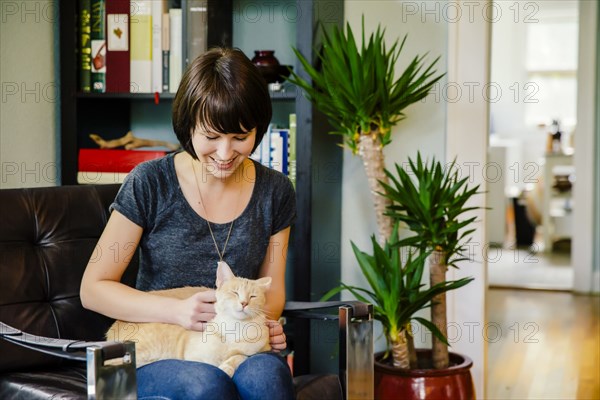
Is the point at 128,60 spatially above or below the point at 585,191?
above

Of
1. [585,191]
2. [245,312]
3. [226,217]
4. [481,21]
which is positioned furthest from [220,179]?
[585,191]

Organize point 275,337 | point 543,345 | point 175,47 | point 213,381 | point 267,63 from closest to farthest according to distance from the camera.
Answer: point 213,381 → point 275,337 → point 267,63 → point 175,47 → point 543,345

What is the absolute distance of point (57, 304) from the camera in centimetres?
212

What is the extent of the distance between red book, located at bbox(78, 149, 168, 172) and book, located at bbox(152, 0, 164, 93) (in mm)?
226

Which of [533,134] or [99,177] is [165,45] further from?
[533,134]

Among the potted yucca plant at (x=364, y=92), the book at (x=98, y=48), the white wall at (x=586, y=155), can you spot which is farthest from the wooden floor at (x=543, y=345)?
the book at (x=98, y=48)

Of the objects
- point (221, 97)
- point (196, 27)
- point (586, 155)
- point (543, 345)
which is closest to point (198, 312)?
point (221, 97)

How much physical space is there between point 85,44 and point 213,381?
1.75 metres

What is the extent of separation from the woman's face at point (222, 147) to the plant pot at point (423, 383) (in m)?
1.07

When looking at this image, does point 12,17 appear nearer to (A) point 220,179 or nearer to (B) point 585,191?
(A) point 220,179

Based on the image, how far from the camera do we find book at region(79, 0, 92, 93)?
9.93 feet

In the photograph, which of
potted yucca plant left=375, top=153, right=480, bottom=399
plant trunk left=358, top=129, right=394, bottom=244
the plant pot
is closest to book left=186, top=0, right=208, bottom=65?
plant trunk left=358, top=129, right=394, bottom=244

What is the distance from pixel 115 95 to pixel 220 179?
43.4 inches

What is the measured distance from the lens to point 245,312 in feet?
5.83
